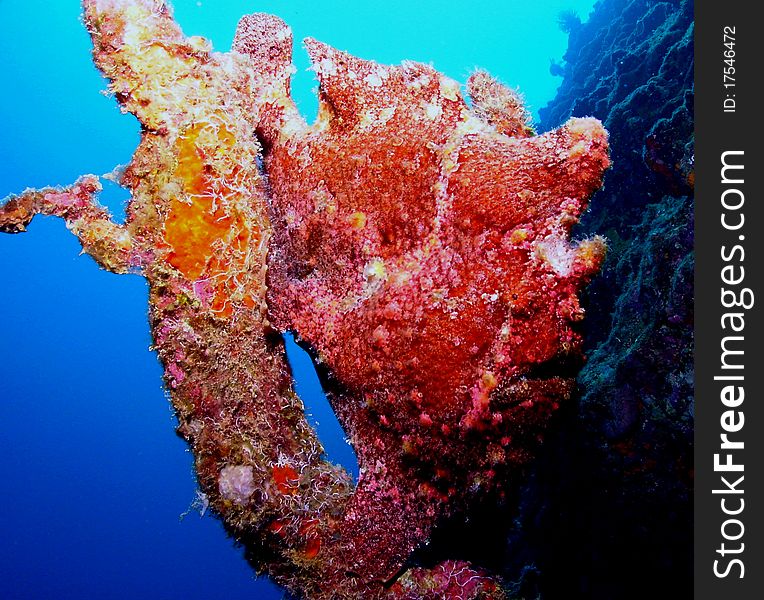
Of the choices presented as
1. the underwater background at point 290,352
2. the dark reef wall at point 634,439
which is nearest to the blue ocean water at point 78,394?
the underwater background at point 290,352

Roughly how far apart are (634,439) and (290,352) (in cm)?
4826

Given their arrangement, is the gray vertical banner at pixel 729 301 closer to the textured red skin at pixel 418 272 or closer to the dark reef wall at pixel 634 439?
the dark reef wall at pixel 634 439

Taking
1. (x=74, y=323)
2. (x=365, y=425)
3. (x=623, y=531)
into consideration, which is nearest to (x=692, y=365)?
(x=623, y=531)

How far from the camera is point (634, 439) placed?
3.79m

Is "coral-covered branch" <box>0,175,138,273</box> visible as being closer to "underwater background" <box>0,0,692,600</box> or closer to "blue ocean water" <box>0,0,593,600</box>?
"underwater background" <box>0,0,692,600</box>

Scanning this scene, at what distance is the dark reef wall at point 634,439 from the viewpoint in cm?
343

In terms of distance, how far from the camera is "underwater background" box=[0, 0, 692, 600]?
3697mm

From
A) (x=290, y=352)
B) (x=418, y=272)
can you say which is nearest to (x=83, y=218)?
(x=418, y=272)

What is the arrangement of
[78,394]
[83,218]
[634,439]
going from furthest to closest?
1. [78,394]
2. [634,439]
3. [83,218]

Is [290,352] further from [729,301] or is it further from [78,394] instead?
[729,301]

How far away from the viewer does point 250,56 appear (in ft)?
8.28

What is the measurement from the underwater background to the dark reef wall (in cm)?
2

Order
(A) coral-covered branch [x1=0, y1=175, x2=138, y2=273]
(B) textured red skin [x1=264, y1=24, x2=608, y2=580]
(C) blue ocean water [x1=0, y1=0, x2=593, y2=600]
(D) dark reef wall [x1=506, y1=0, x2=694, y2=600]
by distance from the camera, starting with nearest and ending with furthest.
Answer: (B) textured red skin [x1=264, y1=24, x2=608, y2=580] → (A) coral-covered branch [x1=0, y1=175, x2=138, y2=273] → (D) dark reef wall [x1=506, y1=0, x2=694, y2=600] → (C) blue ocean water [x1=0, y1=0, x2=593, y2=600]

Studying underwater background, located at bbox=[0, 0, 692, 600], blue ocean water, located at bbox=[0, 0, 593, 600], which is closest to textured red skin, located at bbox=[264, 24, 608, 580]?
underwater background, located at bbox=[0, 0, 692, 600]
